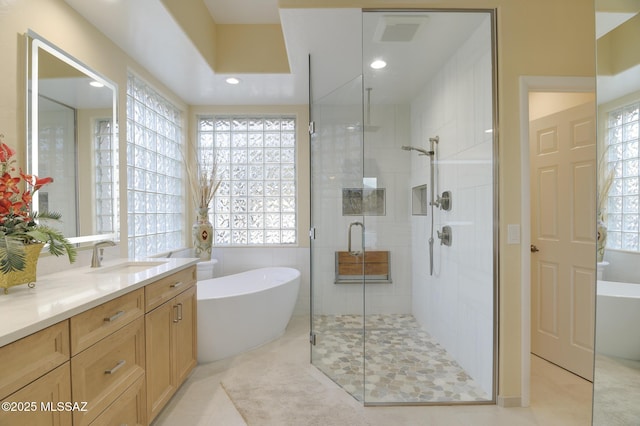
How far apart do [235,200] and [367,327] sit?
2.24 m

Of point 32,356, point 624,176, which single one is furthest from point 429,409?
point 32,356

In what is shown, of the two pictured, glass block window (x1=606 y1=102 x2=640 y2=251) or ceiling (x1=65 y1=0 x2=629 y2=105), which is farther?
ceiling (x1=65 y1=0 x2=629 y2=105)

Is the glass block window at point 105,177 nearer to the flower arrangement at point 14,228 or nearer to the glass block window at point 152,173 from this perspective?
the glass block window at point 152,173

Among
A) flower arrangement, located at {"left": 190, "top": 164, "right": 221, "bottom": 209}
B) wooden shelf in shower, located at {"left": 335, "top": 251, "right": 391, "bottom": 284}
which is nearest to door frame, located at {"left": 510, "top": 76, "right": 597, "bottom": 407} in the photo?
wooden shelf in shower, located at {"left": 335, "top": 251, "right": 391, "bottom": 284}

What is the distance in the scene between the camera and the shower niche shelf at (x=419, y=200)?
2.57 metres

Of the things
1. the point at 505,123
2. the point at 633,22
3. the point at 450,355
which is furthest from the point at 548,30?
the point at 450,355

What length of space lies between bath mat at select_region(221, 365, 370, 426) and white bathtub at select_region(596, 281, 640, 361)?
1266 millimetres

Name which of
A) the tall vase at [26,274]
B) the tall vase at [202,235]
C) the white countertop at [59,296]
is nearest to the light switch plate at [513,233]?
the white countertop at [59,296]

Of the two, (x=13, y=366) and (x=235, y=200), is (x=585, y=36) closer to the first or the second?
(x=13, y=366)

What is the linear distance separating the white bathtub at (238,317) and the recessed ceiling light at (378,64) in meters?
2.03

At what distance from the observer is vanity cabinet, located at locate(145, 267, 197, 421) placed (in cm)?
167

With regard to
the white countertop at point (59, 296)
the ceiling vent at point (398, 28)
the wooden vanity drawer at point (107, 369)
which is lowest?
the wooden vanity drawer at point (107, 369)

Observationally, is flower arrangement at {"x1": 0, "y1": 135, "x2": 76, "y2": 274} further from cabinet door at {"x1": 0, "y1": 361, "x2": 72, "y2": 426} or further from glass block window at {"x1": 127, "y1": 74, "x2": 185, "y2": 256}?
glass block window at {"x1": 127, "y1": 74, "x2": 185, "y2": 256}

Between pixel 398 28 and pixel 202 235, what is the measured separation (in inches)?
107
